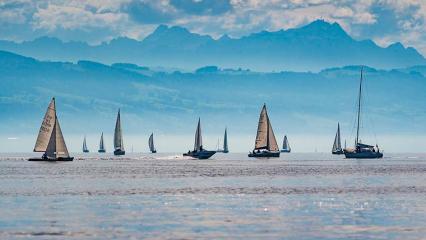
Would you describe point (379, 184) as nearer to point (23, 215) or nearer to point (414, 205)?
point (414, 205)

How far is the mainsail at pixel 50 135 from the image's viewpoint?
177 m

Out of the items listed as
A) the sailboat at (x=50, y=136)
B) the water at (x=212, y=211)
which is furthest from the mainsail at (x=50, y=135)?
the water at (x=212, y=211)

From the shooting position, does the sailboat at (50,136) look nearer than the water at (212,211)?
No

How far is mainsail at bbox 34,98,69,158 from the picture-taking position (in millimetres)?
177375

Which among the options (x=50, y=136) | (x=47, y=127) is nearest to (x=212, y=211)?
(x=47, y=127)

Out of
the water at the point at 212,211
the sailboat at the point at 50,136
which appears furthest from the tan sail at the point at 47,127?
the water at the point at 212,211

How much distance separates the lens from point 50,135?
17925 cm

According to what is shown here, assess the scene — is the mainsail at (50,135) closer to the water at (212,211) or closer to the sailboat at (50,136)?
the sailboat at (50,136)

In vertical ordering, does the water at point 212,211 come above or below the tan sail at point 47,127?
below

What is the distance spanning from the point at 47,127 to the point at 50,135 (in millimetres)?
1920

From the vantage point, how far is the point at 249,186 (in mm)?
115812

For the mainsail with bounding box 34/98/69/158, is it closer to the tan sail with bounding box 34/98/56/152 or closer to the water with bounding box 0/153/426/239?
the tan sail with bounding box 34/98/56/152

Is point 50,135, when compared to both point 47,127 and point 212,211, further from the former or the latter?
point 212,211

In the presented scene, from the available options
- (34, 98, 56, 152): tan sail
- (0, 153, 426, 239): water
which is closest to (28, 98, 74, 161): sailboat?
(34, 98, 56, 152): tan sail
